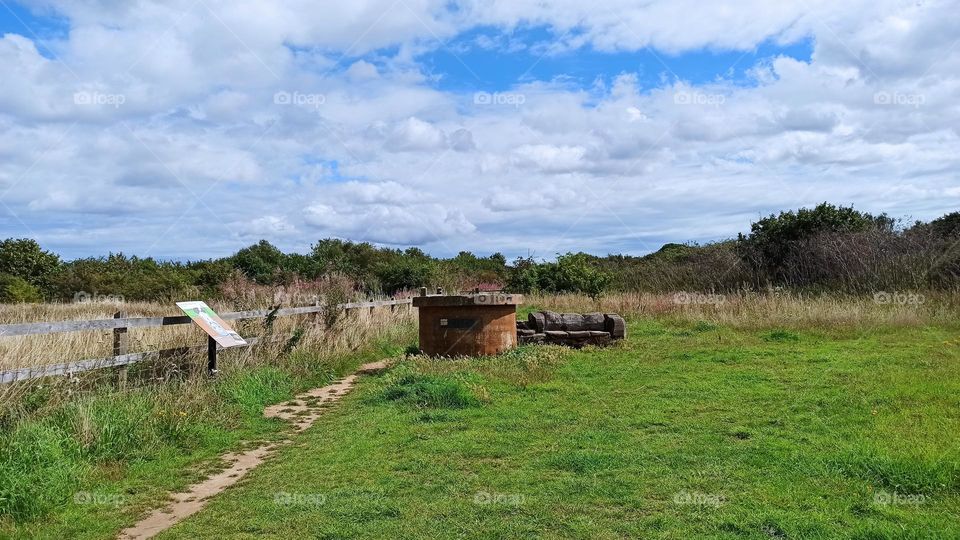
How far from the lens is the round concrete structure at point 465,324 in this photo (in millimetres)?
12812

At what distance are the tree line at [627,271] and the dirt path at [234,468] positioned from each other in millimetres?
7210

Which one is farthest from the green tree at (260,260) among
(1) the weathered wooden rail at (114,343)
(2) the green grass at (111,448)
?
(2) the green grass at (111,448)

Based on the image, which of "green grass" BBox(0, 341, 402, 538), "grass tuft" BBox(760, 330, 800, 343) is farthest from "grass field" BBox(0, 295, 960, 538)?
"grass tuft" BBox(760, 330, 800, 343)

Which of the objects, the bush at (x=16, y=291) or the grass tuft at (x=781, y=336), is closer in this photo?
the grass tuft at (x=781, y=336)

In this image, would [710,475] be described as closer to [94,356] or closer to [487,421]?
[487,421]

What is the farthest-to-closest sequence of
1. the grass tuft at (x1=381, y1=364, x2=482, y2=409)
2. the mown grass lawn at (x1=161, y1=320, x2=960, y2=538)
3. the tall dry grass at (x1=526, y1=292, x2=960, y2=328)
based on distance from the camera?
the tall dry grass at (x1=526, y1=292, x2=960, y2=328)
the grass tuft at (x1=381, y1=364, x2=482, y2=409)
the mown grass lawn at (x1=161, y1=320, x2=960, y2=538)

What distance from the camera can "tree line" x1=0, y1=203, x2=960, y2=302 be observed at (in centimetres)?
2114

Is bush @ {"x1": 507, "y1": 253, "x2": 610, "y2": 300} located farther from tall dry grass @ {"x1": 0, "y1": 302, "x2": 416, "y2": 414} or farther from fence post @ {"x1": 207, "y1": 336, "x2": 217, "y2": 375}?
fence post @ {"x1": 207, "y1": 336, "x2": 217, "y2": 375}

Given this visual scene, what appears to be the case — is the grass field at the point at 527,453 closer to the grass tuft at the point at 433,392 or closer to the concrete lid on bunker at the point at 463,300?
the grass tuft at the point at 433,392

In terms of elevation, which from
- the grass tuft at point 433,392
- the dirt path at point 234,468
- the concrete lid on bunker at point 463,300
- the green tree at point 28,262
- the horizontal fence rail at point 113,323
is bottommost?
the dirt path at point 234,468

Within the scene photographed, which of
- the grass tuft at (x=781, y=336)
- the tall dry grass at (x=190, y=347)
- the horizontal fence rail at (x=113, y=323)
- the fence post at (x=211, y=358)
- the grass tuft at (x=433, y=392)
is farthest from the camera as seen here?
the grass tuft at (x=781, y=336)

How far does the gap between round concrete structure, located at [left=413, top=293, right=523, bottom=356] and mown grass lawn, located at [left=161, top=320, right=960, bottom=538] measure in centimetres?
188

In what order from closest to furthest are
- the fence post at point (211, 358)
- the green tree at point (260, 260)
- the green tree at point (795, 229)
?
the fence post at point (211, 358), the green tree at point (795, 229), the green tree at point (260, 260)

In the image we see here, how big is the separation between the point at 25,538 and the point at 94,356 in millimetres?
5482
